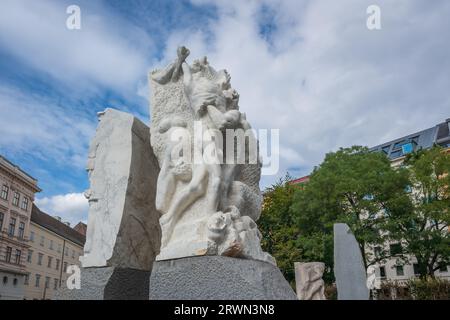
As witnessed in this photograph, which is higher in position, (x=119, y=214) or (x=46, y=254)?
(x=46, y=254)

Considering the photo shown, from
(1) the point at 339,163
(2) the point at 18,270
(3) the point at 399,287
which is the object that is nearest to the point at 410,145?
(1) the point at 339,163

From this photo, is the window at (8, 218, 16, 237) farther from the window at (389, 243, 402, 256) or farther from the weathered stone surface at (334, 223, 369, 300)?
the weathered stone surface at (334, 223, 369, 300)

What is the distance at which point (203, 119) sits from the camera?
5031 mm

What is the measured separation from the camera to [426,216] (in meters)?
20.8

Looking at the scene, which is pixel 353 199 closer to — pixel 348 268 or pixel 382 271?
→ pixel 382 271

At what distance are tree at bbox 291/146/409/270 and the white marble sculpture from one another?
53.8 ft

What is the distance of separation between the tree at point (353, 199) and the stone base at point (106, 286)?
659 inches

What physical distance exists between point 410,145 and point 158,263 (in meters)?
39.2

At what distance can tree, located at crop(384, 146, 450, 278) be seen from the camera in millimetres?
20016

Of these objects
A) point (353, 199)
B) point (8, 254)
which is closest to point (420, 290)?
point (353, 199)

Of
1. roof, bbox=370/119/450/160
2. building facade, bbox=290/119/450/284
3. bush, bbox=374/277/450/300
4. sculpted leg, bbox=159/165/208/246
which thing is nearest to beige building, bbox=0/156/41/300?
building facade, bbox=290/119/450/284

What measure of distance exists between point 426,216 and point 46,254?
132ft
